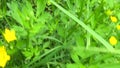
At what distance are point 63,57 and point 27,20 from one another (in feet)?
1.60

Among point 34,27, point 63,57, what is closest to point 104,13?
point 63,57

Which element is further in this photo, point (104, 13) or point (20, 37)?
point (104, 13)

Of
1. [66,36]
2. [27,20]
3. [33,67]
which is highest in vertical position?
[27,20]

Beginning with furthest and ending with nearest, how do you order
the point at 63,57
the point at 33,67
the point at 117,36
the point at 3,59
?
the point at 117,36 → the point at 63,57 → the point at 33,67 → the point at 3,59

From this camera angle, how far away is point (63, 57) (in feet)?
5.49

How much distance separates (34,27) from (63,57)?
18.1 inches

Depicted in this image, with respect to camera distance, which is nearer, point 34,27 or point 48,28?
point 34,27

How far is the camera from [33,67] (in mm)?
1438

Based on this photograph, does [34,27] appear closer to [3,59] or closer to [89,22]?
[3,59]

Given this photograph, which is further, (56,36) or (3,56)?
(56,36)

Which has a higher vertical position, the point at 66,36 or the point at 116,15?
the point at 116,15

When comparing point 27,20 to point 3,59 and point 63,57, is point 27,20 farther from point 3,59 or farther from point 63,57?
point 63,57

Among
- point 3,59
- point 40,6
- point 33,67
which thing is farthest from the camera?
point 33,67

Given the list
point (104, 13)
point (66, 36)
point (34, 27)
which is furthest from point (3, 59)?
point (104, 13)
